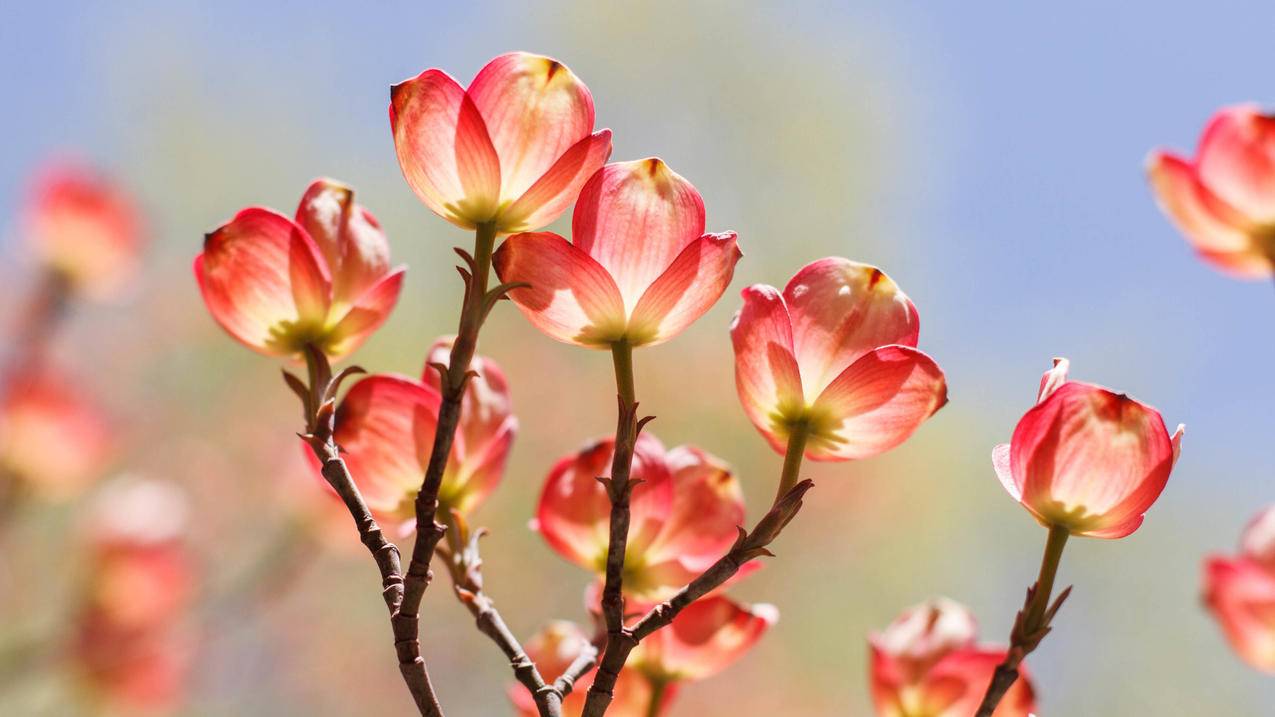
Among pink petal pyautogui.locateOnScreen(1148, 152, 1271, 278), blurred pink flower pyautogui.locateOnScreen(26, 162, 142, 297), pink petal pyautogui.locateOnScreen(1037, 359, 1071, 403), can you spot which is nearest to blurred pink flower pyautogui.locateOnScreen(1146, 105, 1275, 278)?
pink petal pyautogui.locateOnScreen(1148, 152, 1271, 278)

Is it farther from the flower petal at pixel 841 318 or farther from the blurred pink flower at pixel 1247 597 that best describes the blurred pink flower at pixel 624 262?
the blurred pink flower at pixel 1247 597

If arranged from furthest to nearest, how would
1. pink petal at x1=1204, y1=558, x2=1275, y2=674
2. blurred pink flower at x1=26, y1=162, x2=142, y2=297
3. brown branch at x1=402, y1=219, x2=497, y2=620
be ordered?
blurred pink flower at x1=26, y1=162, x2=142, y2=297
pink petal at x1=1204, y1=558, x2=1275, y2=674
brown branch at x1=402, y1=219, x2=497, y2=620

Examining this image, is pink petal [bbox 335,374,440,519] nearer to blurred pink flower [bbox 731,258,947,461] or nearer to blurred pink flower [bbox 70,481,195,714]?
blurred pink flower [bbox 731,258,947,461]

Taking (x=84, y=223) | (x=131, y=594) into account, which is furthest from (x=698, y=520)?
(x=84, y=223)

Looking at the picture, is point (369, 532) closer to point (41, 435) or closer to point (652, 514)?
point (652, 514)

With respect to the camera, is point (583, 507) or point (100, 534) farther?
point (100, 534)

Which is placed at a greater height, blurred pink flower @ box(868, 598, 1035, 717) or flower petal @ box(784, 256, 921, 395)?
flower petal @ box(784, 256, 921, 395)
